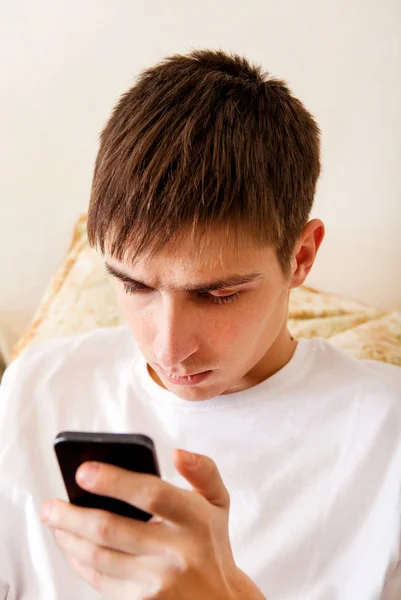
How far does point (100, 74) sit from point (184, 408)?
102 cm

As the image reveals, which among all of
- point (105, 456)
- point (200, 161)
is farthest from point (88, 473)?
point (200, 161)

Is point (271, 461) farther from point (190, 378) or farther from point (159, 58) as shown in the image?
point (159, 58)

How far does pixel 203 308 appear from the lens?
2.28 ft

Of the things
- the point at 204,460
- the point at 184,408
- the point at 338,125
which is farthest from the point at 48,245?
the point at 204,460

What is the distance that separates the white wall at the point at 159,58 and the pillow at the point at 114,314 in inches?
5.8

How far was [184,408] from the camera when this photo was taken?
850mm

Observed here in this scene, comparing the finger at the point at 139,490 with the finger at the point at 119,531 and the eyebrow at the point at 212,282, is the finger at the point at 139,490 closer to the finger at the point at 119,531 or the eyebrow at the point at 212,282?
the finger at the point at 119,531

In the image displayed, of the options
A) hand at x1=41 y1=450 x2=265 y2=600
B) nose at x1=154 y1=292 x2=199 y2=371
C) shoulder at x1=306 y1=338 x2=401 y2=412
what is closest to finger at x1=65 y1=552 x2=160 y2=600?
→ hand at x1=41 y1=450 x2=265 y2=600

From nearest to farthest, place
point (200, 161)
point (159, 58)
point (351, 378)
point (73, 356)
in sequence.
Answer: point (200, 161) → point (351, 378) → point (73, 356) → point (159, 58)

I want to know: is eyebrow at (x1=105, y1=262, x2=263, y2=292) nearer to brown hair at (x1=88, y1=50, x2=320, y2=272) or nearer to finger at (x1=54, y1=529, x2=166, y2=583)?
brown hair at (x1=88, y1=50, x2=320, y2=272)

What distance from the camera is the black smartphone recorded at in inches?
18.1

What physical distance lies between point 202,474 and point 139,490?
0.19 ft

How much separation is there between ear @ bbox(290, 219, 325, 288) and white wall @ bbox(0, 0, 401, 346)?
500 millimetres

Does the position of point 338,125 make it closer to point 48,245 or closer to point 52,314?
point 52,314
